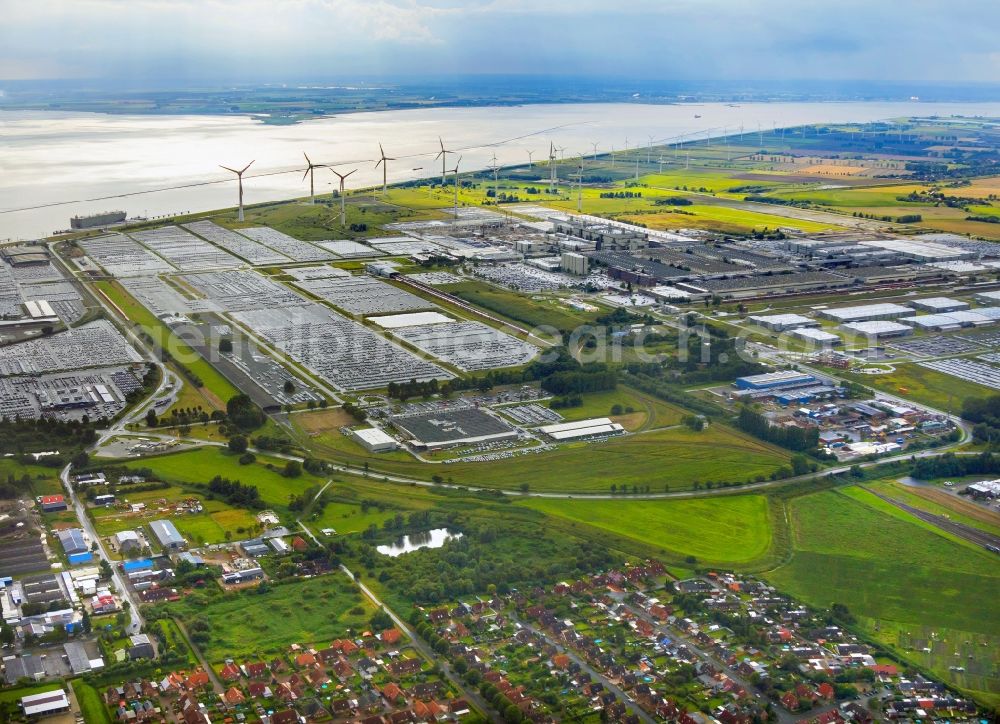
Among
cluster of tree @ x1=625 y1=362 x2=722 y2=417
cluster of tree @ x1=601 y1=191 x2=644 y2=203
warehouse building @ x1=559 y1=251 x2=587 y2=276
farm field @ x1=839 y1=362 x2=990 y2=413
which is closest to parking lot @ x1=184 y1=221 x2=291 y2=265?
warehouse building @ x1=559 y1=251 x2=587 y2=276

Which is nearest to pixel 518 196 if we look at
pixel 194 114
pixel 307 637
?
pixel 307 637

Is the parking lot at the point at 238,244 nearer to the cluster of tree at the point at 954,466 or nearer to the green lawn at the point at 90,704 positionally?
the cluster of tree at the point at 954,466

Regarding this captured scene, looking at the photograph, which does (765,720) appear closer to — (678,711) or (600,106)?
(678,711)

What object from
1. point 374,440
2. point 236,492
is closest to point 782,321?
point 374,440

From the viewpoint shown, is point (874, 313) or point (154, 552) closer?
point (154, 552)

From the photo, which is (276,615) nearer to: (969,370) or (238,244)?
(969,370)

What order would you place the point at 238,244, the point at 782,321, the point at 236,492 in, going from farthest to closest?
the point at 238,244, the point at 782,321, the point at 236,492
